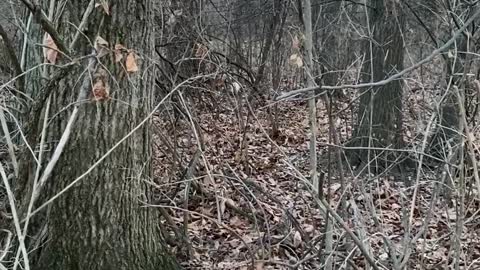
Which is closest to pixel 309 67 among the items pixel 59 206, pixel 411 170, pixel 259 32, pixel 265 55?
pixel 59 206

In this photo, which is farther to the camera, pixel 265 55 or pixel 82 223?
pixel 265 55

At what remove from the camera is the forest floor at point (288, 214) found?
3.22 meters

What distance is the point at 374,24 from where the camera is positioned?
691 centimetres

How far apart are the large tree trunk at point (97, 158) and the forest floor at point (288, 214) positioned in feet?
1.08

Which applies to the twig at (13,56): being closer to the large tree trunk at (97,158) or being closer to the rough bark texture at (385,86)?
the large tree trunk at (97,158)

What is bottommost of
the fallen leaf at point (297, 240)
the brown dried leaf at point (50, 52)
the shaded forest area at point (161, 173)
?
the fallen leaf at point (297, 240)

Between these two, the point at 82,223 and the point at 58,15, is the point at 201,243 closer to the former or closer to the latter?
the point at 82,223

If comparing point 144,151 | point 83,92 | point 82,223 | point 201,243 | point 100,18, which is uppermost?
point 100,18

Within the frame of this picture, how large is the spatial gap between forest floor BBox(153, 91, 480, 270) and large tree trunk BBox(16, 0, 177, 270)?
0.33m

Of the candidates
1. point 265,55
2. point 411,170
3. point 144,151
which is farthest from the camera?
point 265,55

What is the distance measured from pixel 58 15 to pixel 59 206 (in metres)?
1.07

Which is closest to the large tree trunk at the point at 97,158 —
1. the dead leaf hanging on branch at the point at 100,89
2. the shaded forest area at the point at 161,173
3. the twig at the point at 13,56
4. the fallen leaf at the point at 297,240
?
the shaded forest area at the point at 161,173

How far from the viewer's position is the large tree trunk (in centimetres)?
329

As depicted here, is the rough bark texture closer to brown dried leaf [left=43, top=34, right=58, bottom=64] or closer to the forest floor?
the forest floor
